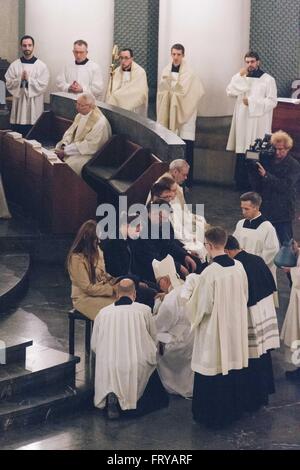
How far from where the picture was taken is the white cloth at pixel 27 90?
Answer: 15461 mm

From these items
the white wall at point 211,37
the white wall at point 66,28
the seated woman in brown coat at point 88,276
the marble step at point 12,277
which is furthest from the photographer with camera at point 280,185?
the white wall at point 66,28

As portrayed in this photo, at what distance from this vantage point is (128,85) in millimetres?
15102

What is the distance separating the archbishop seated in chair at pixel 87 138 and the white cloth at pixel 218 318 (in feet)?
15.2

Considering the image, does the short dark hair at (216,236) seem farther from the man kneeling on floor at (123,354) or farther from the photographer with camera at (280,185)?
the photographer with camera at (280,185)

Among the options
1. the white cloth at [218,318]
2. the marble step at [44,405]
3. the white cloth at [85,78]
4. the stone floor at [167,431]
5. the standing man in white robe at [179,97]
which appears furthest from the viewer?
the white cloth at [85,78]

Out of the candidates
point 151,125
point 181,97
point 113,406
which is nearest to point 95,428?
point 113,406

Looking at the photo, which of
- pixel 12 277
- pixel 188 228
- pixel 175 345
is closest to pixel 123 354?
pixel 175 345

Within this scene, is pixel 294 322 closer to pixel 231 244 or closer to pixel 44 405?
pixel 231 244

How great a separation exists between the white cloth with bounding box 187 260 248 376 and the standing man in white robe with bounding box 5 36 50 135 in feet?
23.4

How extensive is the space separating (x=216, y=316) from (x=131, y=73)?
6.68 meters

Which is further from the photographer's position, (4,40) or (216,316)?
(4,40)
